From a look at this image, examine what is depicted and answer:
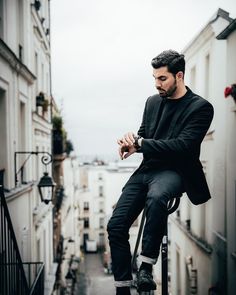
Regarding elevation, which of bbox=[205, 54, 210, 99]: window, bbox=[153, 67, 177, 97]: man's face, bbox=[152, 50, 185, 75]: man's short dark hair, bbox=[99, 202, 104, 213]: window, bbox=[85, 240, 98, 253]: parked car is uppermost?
bbox=[205, 54, 210, 99]: window

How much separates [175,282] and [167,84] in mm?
11942

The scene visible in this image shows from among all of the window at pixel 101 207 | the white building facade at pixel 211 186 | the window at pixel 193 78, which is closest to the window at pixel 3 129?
the white building facade at pixel 211 186

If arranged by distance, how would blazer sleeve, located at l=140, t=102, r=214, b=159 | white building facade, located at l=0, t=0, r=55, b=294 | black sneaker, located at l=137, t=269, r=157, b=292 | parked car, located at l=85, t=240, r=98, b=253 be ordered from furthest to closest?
parked car, located at l=85, t=240, r=98, b=253, white building facade, located at l=0, t=0, r=55, b=294, blazer sleeve, located at l=140, t=102, r=214, b=159, black sneaker, located at l=137, t=269, r=157, b=292

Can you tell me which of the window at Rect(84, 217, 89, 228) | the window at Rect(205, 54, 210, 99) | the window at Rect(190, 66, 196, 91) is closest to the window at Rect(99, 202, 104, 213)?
the window at Rect(84, 217, 89, 228)

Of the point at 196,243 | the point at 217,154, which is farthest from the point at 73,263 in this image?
the point at 217,154

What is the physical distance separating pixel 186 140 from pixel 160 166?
36cm

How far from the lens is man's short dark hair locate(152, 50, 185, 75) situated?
3.18m

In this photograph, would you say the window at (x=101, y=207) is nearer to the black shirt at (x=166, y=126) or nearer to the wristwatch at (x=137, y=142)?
the black shirt at (x=166, y=126)

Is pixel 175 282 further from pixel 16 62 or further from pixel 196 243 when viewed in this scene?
pixel 16 62

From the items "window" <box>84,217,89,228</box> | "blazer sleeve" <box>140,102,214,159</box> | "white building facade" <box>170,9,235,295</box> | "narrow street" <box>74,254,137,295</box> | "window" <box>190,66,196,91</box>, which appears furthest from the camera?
"window" <box>84,217,89,228</box>

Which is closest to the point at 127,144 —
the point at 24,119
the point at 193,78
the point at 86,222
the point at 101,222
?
the point at 24,119

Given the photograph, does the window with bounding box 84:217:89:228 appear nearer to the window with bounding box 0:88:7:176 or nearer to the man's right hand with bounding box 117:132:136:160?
the window with bounding box 0:88:7:176

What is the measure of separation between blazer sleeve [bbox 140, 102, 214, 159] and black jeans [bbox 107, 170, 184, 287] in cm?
21

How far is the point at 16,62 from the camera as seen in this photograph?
8242 millimetres
